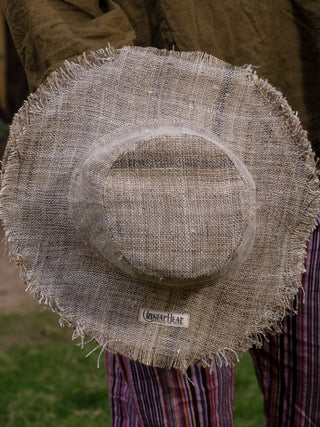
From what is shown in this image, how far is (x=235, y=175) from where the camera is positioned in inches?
55.6

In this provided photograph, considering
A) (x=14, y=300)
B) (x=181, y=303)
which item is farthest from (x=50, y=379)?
(x=181, y=303)

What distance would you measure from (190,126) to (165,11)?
341mm

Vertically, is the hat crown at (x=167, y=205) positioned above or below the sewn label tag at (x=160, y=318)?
above

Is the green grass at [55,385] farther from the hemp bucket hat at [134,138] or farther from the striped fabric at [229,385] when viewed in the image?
the hemp bucket hat at [134,138]

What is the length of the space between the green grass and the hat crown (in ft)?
6.38

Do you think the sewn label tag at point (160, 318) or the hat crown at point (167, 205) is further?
the sewn label tag at point (160, 318)

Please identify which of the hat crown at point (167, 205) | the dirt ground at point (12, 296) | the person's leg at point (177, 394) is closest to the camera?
the hat crown at point (167, 205)

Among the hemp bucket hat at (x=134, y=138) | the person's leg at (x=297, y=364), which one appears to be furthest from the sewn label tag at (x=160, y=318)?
the person's leg at (x=297, y=364)

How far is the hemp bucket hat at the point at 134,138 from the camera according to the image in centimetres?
149

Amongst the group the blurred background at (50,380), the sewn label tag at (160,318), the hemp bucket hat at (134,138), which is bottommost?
the blurred background at (50,380)

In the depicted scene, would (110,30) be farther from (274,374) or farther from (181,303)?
(274,374)

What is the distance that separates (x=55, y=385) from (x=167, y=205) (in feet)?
7.84

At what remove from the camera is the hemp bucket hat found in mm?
1489

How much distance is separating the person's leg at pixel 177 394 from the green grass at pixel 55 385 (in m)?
1.43
